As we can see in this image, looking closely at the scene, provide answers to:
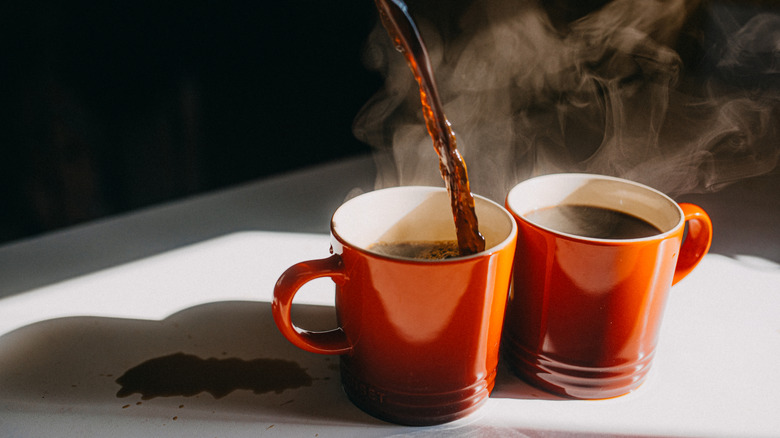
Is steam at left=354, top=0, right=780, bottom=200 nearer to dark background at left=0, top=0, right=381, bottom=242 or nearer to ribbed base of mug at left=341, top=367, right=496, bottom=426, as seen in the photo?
dark background at left=0, top=0, right=381, bottom=242

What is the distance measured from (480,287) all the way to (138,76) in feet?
3.68

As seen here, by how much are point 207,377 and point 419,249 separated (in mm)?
288

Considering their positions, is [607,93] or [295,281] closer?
[295,281]

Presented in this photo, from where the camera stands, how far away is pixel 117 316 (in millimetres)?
766

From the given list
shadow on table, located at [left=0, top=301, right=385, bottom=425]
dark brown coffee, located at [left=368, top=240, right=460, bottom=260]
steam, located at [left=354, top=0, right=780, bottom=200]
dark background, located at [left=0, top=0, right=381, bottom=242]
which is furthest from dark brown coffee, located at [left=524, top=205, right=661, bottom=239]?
dark background, located at [left=0, top=0, right=381, bottom=242]

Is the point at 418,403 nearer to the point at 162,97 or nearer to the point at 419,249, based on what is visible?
the point at 419,249

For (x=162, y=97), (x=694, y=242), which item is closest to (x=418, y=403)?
(x=694, y=242)

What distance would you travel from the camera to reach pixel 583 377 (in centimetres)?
62

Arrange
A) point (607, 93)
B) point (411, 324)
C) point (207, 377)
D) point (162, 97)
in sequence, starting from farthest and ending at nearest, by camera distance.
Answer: point (162, 97), point (607, 93), point (207, 377), point (411, 324)

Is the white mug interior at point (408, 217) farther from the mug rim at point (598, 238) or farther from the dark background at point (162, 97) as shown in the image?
the dark background at point (162, 97)

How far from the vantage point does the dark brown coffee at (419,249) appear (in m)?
0.68

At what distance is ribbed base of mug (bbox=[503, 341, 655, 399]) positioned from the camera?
623 mm

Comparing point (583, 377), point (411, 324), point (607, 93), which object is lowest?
point (583, 377)

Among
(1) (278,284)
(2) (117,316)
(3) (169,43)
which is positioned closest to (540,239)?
(1) (278,284)
